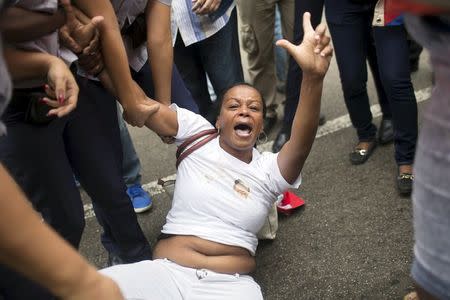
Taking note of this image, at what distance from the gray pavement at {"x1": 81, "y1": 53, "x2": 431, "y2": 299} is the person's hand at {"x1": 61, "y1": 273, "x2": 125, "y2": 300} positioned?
130 cm

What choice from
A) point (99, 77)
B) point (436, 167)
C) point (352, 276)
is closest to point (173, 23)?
point (99, 77)

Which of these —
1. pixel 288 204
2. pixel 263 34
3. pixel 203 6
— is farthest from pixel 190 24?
pixel 288 204

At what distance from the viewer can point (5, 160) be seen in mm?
1760

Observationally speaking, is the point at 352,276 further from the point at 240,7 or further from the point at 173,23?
the point at 240,7

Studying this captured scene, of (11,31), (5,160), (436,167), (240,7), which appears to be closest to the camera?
(436,167)

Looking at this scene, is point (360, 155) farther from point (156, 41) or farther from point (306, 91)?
point (156, 41)

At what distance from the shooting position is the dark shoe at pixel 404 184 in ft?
8.93

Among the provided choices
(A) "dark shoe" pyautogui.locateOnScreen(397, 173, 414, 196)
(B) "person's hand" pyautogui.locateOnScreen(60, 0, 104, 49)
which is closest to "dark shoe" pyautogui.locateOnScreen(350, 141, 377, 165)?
(A) "dark shoe" pyautogui.locateOnScreen(397, 173, 414, 196)

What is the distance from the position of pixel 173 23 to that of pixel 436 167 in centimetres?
197

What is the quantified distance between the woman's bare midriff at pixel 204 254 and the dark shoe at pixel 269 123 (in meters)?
1.67

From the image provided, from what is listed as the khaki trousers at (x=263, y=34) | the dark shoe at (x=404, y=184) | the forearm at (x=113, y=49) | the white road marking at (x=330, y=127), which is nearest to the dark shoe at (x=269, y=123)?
the khaki trousers at (x=263, y=34)

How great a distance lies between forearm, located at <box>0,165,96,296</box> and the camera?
0.94 metres

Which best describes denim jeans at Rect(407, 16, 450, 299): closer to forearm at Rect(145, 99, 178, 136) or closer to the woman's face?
the woman's face

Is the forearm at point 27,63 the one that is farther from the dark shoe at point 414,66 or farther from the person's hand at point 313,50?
the dark shoe at point 414,66
